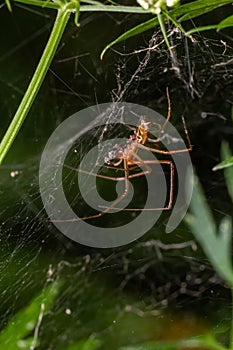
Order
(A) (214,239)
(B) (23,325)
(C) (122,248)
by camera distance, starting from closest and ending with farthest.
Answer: (A) (214,239), (B) (23,325), (C) (122,248)

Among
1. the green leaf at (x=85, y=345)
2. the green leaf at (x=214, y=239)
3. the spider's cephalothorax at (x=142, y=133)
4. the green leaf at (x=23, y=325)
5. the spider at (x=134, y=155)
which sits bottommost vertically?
the green leaf at (x=85, y=345)

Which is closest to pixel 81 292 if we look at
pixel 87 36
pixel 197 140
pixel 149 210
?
pixel 149 210

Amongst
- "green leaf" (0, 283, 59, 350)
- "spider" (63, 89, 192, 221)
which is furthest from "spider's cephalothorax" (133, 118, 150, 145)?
"green leaf" (0, 283, 59, 350)

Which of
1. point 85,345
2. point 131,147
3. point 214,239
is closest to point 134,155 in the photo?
point 131,147

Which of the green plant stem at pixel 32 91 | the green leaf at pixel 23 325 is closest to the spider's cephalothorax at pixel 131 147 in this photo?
the green leaf at pixel 23 325

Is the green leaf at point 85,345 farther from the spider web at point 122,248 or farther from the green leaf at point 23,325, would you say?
the spider web at point 122,248

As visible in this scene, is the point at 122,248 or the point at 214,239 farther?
the point at 122,248

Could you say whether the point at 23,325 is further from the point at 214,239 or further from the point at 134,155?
the point at 214,239
